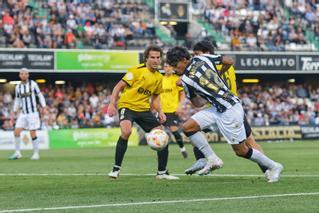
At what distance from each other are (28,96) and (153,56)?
9.00 metres

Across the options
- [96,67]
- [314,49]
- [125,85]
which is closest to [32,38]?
[96,67]

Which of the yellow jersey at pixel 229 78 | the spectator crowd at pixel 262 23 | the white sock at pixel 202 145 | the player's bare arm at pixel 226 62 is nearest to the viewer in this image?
the player's bare arm at pixel 226 62

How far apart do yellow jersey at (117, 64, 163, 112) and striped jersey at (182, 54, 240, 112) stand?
2083 millimetres

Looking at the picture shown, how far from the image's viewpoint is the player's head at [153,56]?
1299 centimetres

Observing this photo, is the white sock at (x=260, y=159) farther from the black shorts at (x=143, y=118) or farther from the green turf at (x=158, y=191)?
the black shorts at (x=143, y=118)

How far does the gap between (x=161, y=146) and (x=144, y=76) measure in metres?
1.48

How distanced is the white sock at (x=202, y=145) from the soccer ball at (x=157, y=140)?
18.6 inches

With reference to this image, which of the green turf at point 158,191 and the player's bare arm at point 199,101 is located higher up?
the player's bare arm at point 199,101

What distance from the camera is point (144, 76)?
43.9 feet

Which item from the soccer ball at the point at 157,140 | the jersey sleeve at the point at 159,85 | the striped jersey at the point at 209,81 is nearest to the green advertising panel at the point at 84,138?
the jersey sleeve at the point at 159,85

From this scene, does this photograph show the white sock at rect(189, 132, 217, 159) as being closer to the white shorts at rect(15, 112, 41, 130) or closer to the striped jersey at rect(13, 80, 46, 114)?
the striped jersey at rect(13, 80, 46, 114)

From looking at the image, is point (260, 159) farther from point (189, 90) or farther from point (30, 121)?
point (30, 121)

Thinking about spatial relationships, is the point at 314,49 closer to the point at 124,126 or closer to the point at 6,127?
the point at 6,127

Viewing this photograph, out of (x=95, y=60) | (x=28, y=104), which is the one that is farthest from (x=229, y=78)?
(x=95, y=60)
